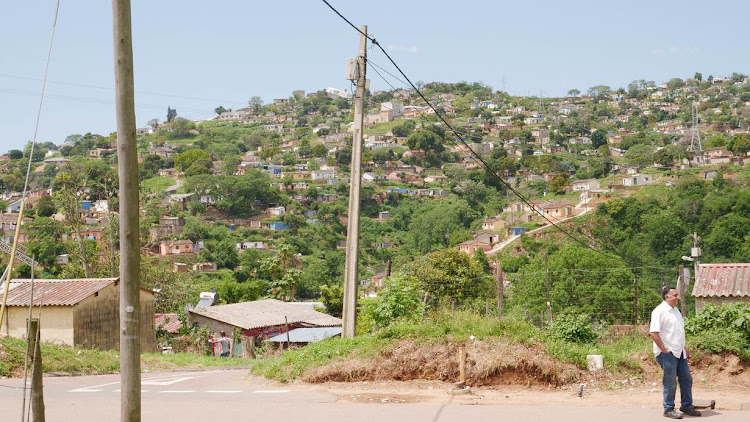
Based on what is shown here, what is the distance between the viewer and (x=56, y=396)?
36.3 ft

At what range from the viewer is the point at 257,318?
38.3 metres

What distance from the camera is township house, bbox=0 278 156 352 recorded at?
69.1 feet

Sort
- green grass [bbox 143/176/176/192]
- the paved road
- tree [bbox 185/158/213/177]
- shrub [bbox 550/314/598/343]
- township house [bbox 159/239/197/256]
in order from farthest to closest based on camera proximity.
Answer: tree [bbox 185/158/213/177] → green grass [bbox 143/176/176/192] → township house [bbox 159/239/197/256] → shrub [bbox 550/314/598/343] → the paved road

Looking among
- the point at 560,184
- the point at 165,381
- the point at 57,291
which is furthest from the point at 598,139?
the point at 165,381

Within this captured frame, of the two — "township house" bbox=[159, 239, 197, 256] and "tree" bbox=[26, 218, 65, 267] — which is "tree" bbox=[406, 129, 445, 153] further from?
"tree" bbox=[26, 218, 65, 267]

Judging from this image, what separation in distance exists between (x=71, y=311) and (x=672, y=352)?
1693cm

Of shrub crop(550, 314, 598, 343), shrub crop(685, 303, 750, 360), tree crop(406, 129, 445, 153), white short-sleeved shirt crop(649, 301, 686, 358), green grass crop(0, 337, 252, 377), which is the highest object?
tree crop(406, 129, 445, 153)

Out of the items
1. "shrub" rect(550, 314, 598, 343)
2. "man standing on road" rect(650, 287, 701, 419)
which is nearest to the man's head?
"man standing on road" rect(650, 287, 701, 419)

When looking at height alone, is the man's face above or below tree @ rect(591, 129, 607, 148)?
below

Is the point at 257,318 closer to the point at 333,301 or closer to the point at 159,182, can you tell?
the point at 333,301

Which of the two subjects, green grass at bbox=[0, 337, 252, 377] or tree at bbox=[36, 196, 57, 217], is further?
tree at bbox=[36, 196, 57, 217]

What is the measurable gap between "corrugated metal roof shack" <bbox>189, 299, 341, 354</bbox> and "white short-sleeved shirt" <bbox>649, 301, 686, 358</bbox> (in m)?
26.0

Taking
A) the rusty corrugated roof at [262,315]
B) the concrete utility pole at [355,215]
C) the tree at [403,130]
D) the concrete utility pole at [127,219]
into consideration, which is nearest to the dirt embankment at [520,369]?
the concrete utility pole at [355,215]

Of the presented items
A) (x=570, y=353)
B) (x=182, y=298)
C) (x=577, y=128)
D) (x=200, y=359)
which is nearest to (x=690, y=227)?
(x=182, y=298)
